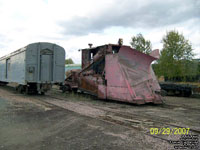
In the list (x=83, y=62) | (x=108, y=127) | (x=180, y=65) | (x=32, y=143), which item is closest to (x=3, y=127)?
(x=32, y=143)

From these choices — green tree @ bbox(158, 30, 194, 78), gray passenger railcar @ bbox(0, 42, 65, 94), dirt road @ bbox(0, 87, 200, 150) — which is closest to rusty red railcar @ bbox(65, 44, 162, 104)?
dirt road @ bbox(0, 87, 200, 150)

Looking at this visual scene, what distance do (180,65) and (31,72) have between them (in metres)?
17.7

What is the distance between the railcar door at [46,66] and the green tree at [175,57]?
15.7m

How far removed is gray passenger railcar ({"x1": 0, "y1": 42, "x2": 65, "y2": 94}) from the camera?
11.1 metres

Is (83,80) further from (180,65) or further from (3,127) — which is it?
(180,65)

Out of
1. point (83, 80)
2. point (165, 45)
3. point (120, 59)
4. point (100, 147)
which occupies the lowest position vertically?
point (100, 147)

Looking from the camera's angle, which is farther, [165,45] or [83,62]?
[165,45]

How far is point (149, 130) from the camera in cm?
470

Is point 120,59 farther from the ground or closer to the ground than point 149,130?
farther from the ground

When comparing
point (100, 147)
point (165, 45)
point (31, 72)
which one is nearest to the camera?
point (100, 147)

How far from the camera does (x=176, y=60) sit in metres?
22.6
